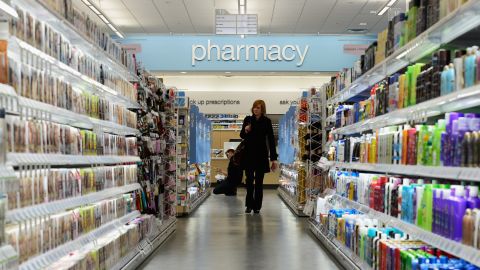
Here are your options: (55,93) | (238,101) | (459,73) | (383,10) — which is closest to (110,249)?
(55,93)

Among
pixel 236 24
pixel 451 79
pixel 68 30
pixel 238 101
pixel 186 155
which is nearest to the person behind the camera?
pixel 451 79

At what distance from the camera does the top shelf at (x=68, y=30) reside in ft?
10.7

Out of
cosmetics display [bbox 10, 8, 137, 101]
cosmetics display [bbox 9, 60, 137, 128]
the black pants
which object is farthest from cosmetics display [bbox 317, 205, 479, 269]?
the black pants

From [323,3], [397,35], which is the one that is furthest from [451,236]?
[323,3]

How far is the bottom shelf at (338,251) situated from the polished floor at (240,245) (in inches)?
3.3

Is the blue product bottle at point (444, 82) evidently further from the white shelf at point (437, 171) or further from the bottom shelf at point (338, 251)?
the bottom shelf at point (338, 251)

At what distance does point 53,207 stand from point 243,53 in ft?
28.7

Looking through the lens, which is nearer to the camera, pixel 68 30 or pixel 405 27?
pixel 68 30

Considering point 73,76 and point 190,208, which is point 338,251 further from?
point 190,208

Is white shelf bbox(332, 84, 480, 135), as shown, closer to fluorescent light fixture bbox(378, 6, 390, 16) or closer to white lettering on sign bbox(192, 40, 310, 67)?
white lettering on sign bbox(192, 40, 310, 67)

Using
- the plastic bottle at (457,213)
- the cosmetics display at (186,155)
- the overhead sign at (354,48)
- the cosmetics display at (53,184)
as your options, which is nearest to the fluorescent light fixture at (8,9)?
the cosmetics display at (53,184)

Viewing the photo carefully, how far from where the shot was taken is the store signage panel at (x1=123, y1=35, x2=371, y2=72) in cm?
1178

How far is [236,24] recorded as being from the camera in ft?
41.8

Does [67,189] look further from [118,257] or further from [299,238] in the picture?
[299,238]
